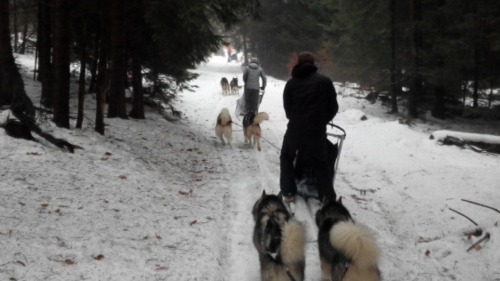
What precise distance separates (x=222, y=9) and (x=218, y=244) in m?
8.20

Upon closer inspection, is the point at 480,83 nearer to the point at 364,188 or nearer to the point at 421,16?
the point at 421,16

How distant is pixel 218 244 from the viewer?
17.2 ft

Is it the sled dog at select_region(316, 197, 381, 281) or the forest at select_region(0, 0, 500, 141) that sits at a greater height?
the forest at select_region(0, 0, 500, 141)

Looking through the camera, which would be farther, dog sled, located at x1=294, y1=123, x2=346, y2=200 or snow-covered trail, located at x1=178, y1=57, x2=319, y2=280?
dog sled, located at x1=294, y1=123, x2=346, y2=200

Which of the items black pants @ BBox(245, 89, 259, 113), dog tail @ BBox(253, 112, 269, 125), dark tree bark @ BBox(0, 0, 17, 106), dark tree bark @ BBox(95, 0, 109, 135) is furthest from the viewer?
black pants @ BBox(245, 89, 259, 113)

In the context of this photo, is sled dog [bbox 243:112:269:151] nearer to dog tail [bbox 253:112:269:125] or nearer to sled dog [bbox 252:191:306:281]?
dog tail [bbox 253:112:269:125]

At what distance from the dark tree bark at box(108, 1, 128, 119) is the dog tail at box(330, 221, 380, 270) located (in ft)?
27.3

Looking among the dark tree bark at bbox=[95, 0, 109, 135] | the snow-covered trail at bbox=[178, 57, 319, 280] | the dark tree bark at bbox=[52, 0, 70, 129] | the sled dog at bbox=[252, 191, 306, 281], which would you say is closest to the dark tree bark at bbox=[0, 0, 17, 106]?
the dark tree bark at bbox=[52, 0, 70, 129]

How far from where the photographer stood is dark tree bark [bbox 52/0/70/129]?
8180mm

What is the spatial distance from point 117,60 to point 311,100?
6.97 metres

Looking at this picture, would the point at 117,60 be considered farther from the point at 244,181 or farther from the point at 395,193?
the point at 395,193

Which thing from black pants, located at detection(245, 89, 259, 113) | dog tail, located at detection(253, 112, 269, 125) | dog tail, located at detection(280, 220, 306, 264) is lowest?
dog tail, located at detection(280, 220, 306, 264)

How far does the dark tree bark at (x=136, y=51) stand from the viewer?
1169cm

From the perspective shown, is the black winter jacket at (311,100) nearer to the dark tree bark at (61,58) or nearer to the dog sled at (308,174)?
the dog sled at (308,174)
